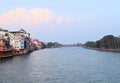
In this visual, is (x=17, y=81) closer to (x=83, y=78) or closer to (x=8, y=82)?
(x=8, y=82)

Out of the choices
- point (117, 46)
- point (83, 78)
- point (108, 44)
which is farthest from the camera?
point (108, 44)

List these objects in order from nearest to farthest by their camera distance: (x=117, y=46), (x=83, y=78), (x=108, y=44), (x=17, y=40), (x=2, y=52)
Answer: (x=83, y=78) → (x=2, y=52) → (x=17, y=40) → (x=117, y=46) → (x=108, y=44)

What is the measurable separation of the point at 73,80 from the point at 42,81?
316 centimetres

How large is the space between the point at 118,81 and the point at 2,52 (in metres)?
54.0

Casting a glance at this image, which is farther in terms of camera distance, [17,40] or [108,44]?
[108,44]

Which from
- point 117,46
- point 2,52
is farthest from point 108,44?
point 2,52

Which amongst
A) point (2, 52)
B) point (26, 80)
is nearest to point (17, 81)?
point (26, 80)

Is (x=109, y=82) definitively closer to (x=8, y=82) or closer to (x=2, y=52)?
(x=8, y=82)

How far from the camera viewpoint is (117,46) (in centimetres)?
14738

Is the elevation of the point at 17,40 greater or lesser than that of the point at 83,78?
greater

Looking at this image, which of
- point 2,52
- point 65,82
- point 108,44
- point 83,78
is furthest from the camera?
point 108,44

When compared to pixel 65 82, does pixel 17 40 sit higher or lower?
higher

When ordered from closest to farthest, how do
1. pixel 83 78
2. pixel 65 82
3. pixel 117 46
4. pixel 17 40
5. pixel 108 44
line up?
pixel 65 82
pixel 83 78
pixel 17 40
pixel 117 46
pixel 108 44

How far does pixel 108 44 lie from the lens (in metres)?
157
